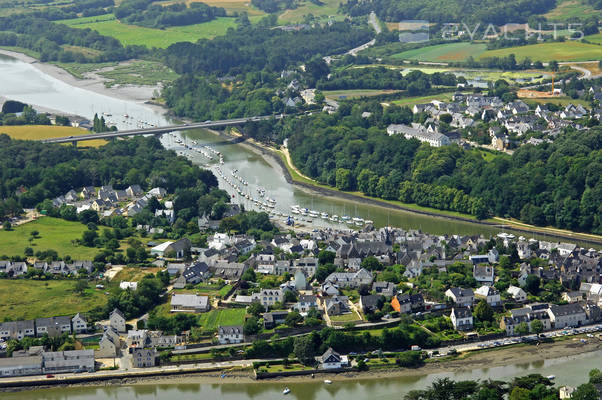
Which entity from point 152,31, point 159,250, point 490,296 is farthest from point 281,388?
point 152,31

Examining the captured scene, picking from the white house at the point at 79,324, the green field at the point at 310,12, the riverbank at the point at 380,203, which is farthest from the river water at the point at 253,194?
the green field at the point at 310,12

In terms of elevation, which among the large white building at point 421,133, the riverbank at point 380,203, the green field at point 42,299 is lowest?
the riverbank at point 380,203

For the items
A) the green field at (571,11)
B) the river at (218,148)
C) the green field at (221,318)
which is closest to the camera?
the green field at (221,318)

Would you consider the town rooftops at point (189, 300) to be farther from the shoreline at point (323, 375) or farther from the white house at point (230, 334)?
the shoreline at point (323, 375)

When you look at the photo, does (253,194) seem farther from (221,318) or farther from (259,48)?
(259,48)

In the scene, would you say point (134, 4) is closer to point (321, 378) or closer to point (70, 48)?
point (70, 48)
